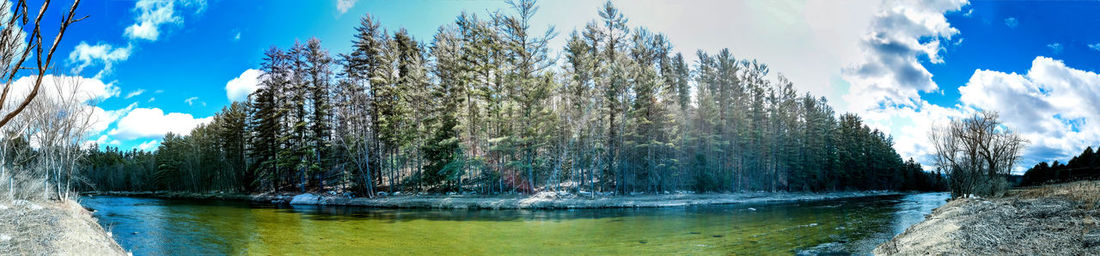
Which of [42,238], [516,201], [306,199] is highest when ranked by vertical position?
[42,238]

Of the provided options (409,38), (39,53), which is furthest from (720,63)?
(39,53)

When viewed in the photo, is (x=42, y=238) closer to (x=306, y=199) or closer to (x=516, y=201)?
(x=516, y=201)

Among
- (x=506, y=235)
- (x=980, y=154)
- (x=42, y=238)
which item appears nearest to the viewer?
(x=42, y=238)

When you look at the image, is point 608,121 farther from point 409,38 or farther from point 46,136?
point 46,136

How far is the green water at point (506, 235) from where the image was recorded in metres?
13.2

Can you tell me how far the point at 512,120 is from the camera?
31.3 m

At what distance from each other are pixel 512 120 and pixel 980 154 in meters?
28.0

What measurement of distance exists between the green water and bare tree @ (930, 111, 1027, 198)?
26.9 ft

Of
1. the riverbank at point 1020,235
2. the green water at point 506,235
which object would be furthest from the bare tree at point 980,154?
the riverbank at point 1020,235

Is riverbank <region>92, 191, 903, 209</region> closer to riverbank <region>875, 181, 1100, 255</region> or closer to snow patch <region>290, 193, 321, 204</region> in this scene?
snow patch <region>290, 193, 321, 204</region>

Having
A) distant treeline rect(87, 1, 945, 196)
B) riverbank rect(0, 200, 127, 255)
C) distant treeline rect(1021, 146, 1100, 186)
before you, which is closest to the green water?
riverbank rect(0, 200, 127, 255)

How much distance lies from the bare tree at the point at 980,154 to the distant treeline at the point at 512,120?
16.4m

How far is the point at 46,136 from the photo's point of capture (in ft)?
72.3

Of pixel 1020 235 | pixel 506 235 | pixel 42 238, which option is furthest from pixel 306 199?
pixel 1020 235
